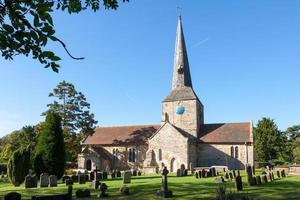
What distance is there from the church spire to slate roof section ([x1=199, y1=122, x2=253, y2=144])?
22.1ft

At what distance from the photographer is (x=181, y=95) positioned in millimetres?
42062

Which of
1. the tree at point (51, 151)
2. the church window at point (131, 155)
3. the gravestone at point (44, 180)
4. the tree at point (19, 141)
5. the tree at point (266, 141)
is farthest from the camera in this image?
the tree at point (266, 141)

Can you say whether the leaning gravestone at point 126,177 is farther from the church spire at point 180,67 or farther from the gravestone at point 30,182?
the church spire at point 180,67

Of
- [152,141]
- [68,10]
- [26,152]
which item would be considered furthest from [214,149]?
[68,10]

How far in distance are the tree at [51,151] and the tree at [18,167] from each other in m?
1.07

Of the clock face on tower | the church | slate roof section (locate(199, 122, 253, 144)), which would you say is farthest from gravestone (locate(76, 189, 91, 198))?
the clock face on tower

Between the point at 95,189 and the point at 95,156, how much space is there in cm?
2341

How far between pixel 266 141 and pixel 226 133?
1588cm

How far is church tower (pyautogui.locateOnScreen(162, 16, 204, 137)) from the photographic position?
134ft

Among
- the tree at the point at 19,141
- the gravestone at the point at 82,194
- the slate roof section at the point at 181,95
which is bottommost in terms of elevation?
the gravestone at the point at 82,194

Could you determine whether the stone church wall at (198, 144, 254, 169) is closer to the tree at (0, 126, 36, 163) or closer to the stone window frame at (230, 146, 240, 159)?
the stone window frame at (230, 146, 240, 159)

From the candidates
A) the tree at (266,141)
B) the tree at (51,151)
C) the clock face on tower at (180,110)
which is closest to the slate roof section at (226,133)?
the clock face on tower at (180,110)

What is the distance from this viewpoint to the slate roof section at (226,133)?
3778 centimetres

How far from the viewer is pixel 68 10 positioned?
513 centimetres
